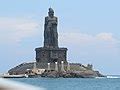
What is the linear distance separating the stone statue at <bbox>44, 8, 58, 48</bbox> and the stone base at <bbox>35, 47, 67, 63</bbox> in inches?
69.9

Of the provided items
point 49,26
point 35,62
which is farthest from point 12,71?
point 49,26

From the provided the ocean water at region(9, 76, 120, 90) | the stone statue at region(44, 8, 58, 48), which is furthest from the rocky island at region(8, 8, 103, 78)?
the ocean water at region(9, 76, 120, 90)

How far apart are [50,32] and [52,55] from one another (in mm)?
8392

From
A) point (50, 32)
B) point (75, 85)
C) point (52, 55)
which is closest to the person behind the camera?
point (75, 85)

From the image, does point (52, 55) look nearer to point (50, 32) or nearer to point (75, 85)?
point (50, 32)

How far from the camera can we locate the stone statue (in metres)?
177

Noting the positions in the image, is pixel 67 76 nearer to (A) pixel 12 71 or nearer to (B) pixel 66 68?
(B) pixel 66 68

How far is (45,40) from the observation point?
587 feet

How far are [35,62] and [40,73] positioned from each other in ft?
22.6

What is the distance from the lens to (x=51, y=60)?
18038 cm

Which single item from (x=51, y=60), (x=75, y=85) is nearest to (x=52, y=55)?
(x=51, y=60)

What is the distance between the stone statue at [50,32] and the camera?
177 metres

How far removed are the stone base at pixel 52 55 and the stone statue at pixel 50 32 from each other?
1.78 m

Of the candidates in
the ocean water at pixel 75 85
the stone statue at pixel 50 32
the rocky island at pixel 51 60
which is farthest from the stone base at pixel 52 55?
the ocean water at pixel 75 85
